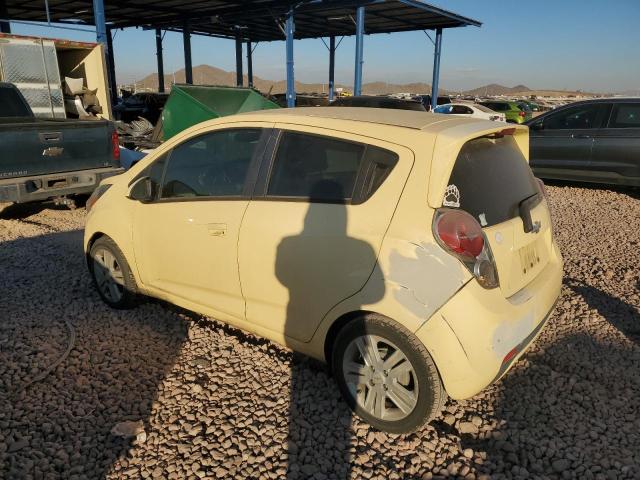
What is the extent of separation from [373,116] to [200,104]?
7424 millimetres

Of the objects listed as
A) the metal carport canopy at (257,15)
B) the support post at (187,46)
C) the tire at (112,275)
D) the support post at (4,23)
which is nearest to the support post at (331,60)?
the metal carport canopy at (257,15)

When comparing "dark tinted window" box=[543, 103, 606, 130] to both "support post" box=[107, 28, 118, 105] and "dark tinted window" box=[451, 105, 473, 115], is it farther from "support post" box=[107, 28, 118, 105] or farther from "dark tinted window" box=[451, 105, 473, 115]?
"support post" box=[107, 28, 118, 105]

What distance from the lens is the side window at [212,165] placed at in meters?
3.17

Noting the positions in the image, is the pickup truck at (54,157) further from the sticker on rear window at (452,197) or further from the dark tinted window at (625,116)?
the dark tinted window at (625,116)

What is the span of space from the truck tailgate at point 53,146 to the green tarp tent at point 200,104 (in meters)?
2.66

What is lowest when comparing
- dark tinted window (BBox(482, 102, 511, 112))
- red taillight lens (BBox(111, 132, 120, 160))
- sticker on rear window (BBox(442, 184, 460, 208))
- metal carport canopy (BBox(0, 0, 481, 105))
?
dark tinted window (BBox(482, 102, 511, 112))

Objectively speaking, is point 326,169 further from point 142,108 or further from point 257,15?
point 142,108

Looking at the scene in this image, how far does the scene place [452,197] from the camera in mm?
2467

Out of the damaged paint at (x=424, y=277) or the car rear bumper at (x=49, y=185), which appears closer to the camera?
the damaged paint at (x=424, y=277)

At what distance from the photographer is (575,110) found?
29.8 feet

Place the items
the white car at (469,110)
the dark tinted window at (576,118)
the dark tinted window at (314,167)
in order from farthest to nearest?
the white car at (469,110)
the dark tinted window at (576,118)
the dark tinted window at (314,167)

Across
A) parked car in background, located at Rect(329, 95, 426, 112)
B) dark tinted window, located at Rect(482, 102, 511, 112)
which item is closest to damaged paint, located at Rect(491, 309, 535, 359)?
parked car in background, located at Rect(329, 95, 426, 112)

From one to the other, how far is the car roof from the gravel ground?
5.47ft

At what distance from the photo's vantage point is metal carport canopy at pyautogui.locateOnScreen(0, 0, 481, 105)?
19.6 m
